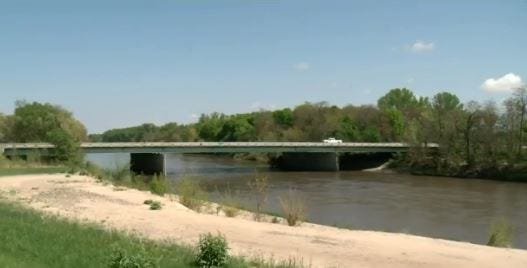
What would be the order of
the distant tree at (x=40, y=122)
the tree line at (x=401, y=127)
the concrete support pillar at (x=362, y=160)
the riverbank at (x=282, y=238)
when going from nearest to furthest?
the riverbank at (x=282, y=238), the tree line at (x=401, y=127), the concrete support pillar at (x=362, y=160), the distant tree at (x=40, y=122)

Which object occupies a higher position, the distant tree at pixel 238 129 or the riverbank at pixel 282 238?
the distant tree at pixel 238 129

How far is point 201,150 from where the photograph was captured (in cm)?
7619

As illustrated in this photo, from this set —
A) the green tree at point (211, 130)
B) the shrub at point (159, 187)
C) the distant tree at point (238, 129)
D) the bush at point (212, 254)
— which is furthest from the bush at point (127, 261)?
the green tree at point (211, 130)

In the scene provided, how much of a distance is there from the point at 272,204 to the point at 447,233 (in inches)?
444

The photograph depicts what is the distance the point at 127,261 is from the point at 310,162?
7820 cm

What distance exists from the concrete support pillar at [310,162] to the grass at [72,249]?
71221 mm

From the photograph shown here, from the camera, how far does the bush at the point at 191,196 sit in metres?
24.5

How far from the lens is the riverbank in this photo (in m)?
Result: 14.3

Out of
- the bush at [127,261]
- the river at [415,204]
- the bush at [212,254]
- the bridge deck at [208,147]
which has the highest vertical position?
the bridge deck at [208,147]

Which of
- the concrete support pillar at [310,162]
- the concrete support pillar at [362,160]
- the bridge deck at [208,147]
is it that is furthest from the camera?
the concrete support pillar at [362,160]

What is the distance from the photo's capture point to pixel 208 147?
76.7 metres

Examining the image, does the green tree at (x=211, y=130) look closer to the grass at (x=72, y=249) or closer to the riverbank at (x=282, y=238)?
the riverbank at (x=282, y=238)

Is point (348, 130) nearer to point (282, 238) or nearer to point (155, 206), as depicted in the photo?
point (155, 206)

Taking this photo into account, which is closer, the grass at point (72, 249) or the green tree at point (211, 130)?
the grass at point (72, 249)
